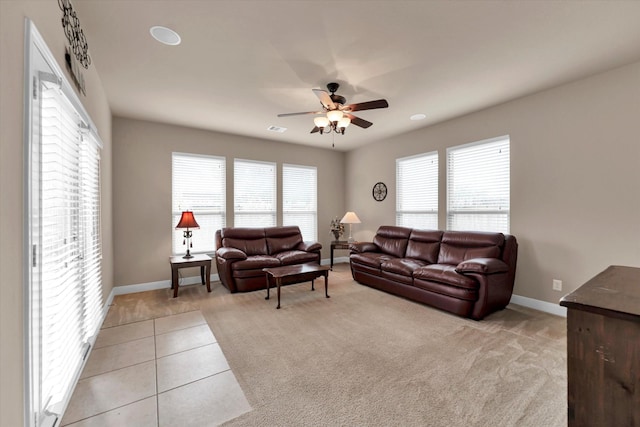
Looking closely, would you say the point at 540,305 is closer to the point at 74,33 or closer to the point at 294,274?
the point at 294,274

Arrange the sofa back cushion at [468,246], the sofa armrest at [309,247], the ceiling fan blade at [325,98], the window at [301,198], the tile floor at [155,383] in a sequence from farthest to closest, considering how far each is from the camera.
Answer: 1. the window at [301,198]
2. the sofa armrest at [309,247]
3. the sofa back cushion at [468,246]
4. the ceiling fan blade at [325,98]
5. the tile floor at [155,383]

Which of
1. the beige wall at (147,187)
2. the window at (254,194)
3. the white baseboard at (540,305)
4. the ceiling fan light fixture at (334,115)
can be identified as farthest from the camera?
the window at (254,194)

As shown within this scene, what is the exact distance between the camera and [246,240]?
516cm

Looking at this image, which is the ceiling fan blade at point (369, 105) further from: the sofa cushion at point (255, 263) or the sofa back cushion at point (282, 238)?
the sofa back cushion at point (282, 238)

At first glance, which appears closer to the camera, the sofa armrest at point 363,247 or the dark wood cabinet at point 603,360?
the dark wood cabinet at point 603,360

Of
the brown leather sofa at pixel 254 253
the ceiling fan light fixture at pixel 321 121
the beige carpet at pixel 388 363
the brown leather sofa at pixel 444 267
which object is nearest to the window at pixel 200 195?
the brown leather sofa at pixel 254 253

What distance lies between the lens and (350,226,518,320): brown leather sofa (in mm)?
3271

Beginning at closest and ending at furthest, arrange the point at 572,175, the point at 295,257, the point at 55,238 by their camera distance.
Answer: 1. the point at 55,238
2. the point at 572,175
3. the point at 295,257

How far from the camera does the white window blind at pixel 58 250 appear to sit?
1.39 metres

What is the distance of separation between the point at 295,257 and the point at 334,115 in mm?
2611

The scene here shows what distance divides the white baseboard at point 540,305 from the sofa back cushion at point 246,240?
4.01 meters

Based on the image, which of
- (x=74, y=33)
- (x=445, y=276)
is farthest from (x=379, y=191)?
(x=74, y=33)

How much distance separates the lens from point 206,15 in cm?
218

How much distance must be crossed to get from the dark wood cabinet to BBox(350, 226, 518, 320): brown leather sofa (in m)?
2.31
